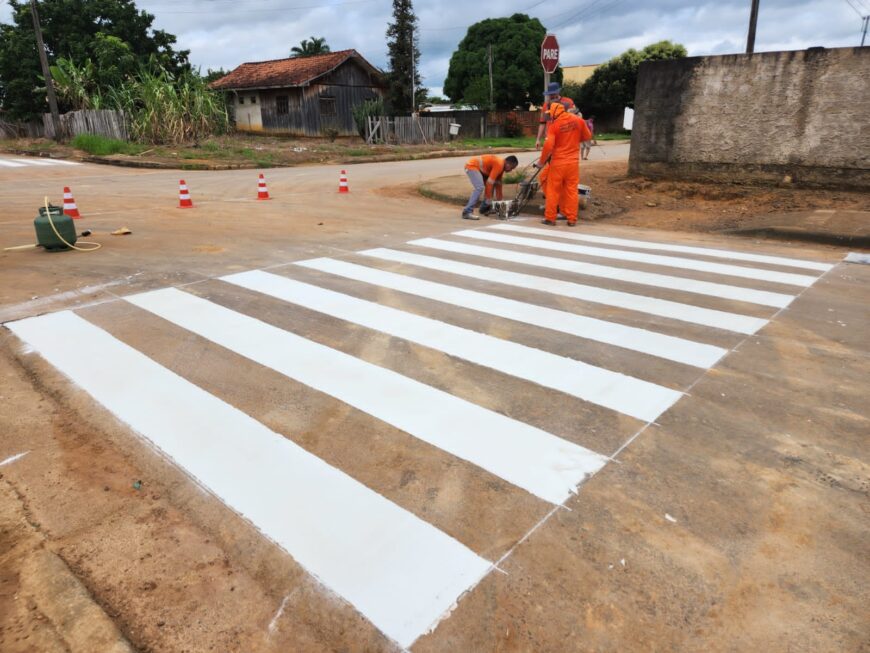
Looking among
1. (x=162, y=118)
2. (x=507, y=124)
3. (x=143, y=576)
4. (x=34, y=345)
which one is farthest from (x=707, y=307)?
(x=507, y=124)

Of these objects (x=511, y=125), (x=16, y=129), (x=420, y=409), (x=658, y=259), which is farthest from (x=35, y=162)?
(x=511, y=125)

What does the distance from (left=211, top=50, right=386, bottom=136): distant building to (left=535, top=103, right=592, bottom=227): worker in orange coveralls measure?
87.7 ft

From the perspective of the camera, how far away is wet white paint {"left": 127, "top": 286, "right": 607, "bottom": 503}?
10.2 feet

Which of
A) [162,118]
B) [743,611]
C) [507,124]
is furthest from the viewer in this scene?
[507,124]

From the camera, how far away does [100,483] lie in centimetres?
299

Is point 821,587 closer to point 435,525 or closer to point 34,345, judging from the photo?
point 435,525

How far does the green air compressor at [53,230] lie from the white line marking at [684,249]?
248 inches

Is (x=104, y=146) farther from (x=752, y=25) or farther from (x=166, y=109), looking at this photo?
(x=752, y=25)

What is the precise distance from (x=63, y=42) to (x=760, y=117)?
37.4m

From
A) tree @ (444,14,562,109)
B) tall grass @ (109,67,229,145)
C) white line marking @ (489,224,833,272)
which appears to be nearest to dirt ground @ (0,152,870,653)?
white line marking @ (489,224,833,272)

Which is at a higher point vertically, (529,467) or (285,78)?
(285,78)

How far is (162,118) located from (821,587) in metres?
28.2

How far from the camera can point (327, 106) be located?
114ft

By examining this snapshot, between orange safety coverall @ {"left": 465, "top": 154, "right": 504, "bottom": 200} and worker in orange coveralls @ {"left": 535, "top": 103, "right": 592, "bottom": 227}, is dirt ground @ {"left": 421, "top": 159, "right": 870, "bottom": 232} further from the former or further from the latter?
orange safety coverall @ {"left": 465, "top": 154, "right": 504, "bottom": 200}
